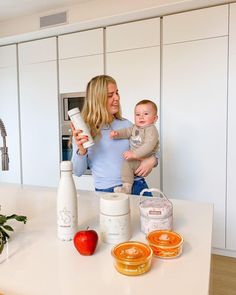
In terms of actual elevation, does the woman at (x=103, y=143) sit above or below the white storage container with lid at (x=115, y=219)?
above

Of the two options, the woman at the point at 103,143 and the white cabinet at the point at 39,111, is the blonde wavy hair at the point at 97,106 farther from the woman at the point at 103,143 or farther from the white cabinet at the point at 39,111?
the white cabinet at the point at 39,111

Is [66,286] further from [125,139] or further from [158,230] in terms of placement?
[125,139]

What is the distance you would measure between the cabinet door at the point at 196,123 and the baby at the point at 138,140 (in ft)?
2.81

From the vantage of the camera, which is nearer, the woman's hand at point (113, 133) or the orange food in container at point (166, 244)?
the orange food in container at point (166, 244)

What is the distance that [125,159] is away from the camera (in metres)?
1.43

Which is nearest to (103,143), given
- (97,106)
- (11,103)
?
(97,106)

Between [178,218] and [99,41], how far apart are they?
2.16 metres

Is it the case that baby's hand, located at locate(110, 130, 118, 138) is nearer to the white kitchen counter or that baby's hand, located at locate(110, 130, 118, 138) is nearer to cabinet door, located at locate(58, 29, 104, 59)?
the white kitchen counter

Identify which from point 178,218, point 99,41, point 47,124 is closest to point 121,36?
point 99,41

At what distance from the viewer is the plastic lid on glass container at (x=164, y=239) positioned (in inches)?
27.3

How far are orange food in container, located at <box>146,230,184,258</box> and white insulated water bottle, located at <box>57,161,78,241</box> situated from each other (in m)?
0.24

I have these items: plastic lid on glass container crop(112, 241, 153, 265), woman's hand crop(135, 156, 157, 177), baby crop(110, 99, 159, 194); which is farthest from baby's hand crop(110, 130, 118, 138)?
plastic lid on glass container crop(112, 241, 153, 265)

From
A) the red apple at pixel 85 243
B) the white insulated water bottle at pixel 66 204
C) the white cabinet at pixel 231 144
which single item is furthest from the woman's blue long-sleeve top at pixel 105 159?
the white cabinet at pixel 231 144

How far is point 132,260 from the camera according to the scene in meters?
0.61
